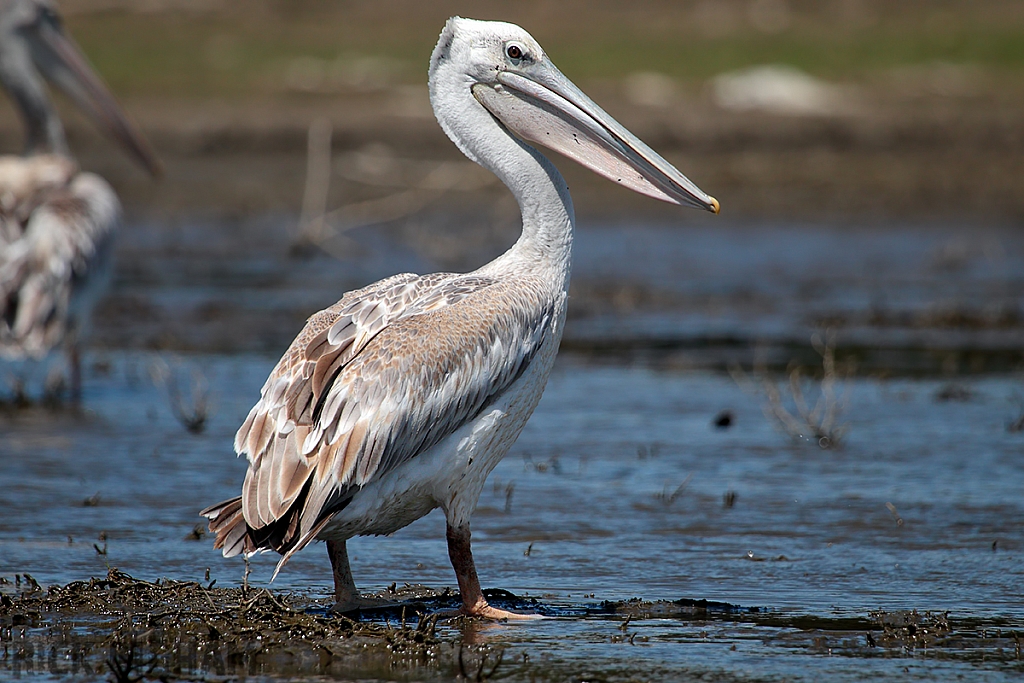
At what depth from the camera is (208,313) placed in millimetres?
10922

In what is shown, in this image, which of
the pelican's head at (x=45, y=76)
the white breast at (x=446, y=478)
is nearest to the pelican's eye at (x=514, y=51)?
the white breast at (x=446, y=478)

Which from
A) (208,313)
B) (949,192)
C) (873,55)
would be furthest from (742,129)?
(208,313)

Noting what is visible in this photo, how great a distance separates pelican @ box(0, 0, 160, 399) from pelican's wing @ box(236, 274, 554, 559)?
4061 millimetres

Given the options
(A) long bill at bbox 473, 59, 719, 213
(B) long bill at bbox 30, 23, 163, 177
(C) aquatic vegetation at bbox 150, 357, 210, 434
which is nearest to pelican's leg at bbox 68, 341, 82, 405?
(C) aquatic vegetation at bbox 150, 357, 210, 434

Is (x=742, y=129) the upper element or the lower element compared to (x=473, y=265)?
upper

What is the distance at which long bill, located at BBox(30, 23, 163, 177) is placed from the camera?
32.2 ft

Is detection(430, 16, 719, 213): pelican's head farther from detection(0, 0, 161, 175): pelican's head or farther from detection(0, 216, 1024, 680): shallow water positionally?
detection(0, 0, 161, 175): pelican's head

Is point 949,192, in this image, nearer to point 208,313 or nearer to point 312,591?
point 208,313

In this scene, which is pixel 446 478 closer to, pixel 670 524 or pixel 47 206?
pixel 670 524

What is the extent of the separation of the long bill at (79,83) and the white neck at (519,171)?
503cm

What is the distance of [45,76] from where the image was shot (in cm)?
995

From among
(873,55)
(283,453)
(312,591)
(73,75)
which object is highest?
(873,55)

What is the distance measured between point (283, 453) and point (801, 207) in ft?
43.5

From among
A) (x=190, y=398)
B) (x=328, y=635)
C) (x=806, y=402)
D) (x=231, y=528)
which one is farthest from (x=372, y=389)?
(x=806, y=402)
